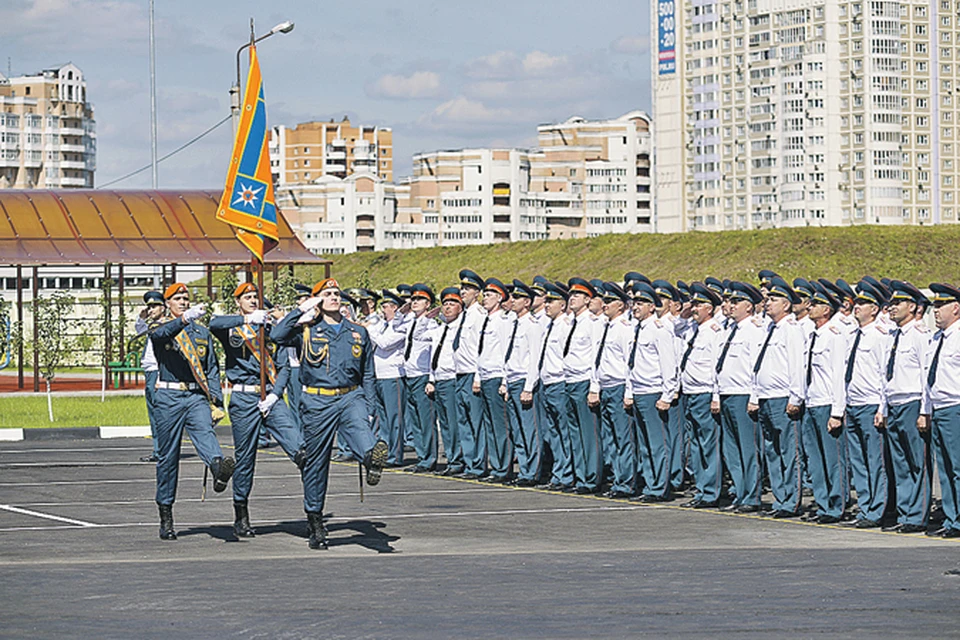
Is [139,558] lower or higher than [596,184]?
lower

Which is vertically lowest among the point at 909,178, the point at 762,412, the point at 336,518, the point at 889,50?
the point at 336,518

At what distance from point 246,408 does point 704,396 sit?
174 inches

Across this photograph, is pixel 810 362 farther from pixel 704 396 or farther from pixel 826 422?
pixel 704 396

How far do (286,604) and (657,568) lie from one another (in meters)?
2.68

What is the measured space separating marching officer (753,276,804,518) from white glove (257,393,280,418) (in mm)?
4289

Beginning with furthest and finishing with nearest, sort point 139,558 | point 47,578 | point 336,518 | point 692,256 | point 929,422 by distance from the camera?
point 692,256 < point 336,518 < point 929,422 < point 139,558 < point 47,578

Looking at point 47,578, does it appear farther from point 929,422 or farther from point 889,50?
point 889,50

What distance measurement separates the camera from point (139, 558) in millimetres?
11648

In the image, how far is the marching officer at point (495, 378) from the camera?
57.0 feet

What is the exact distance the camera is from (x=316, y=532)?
12.2m

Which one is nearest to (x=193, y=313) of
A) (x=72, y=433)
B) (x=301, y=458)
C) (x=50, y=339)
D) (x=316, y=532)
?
(x=301, y=458)

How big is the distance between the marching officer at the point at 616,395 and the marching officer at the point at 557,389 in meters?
0.53

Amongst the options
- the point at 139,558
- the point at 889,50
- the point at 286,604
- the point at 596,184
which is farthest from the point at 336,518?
the point at 596,184

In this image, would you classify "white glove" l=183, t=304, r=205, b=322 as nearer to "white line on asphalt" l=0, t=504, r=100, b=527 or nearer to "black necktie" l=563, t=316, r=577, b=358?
"white line on asphalt" l=0, t=504, r=100, b=527
